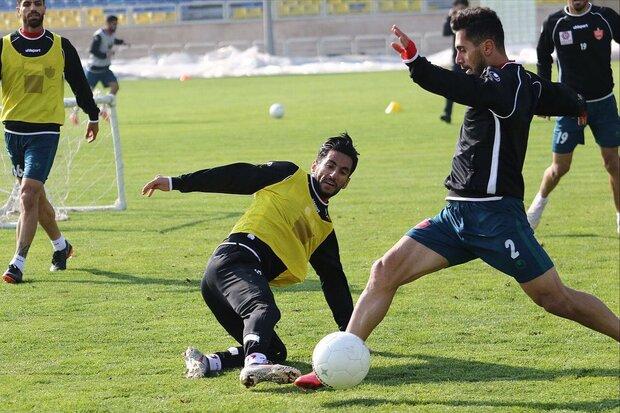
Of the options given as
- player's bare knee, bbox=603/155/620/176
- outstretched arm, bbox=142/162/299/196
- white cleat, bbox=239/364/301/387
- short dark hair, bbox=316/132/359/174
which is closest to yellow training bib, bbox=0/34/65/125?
outstretched arm, bbox=142/162/299/196

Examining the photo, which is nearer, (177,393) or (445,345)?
(177,393)

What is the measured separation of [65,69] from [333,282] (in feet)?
12.6

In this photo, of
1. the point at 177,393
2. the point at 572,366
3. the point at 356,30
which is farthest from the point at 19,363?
the point at 356,30

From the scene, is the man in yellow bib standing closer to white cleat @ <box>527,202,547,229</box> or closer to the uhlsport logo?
Answer: white cleat @ <box>527,202,547,229</box>

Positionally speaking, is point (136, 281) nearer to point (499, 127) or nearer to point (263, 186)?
point (263, 186)

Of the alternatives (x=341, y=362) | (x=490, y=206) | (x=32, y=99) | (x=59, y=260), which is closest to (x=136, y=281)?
(x=59, y=260)

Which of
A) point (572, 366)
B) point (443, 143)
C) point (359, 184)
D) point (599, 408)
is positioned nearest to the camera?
point (599, 408)

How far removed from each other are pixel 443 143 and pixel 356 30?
3302 centimetres

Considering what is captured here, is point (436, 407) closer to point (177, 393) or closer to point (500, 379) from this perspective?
point (500, 379)

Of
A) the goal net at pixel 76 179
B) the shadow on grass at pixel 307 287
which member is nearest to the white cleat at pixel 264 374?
the shadow on grass at pixel 307 287

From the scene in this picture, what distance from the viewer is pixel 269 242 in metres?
6.50

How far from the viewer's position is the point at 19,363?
6.64 meters

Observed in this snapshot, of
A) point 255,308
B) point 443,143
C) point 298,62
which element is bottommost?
point 298,62

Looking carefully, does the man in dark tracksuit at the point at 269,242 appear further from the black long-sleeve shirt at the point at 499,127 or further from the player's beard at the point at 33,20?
the player's beard at the point at 33,20
